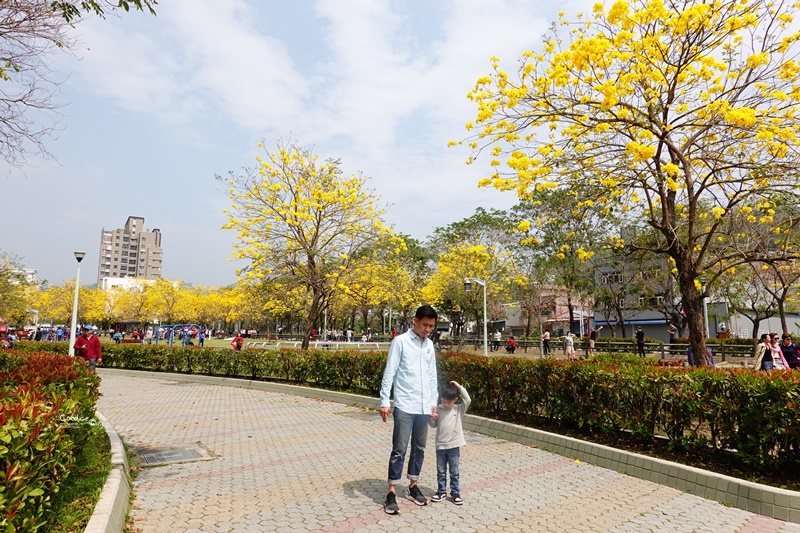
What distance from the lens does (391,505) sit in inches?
167

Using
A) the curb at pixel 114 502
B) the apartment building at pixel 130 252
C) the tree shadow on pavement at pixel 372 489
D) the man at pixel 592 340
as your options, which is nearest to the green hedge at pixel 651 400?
the tree shadow on pavement at pixel 372 489

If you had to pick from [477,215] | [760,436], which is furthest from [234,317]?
[760,436]

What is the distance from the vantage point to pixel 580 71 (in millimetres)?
8023

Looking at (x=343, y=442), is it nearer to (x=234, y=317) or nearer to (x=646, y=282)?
(x=646, y=282)

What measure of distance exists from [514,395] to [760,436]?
359cm

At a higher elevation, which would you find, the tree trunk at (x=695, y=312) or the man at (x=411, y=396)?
the tree trunk at (x=695, y=312)

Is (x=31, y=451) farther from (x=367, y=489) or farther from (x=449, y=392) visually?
(x=449, y=392)

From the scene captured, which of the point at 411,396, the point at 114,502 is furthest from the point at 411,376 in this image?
the point at 114,502

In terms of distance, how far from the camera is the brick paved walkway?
4074mm

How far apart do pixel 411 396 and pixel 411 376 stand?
175mm

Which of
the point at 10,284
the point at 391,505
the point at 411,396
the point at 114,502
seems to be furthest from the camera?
the point at 10,284

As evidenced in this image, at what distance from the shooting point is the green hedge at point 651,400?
4898 millimetres

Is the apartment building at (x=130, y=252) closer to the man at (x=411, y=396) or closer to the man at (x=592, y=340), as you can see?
the man at (x=592, y=340)

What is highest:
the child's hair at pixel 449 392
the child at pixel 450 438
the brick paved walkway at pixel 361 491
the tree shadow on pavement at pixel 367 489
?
the child's hair at pixel 449 392
